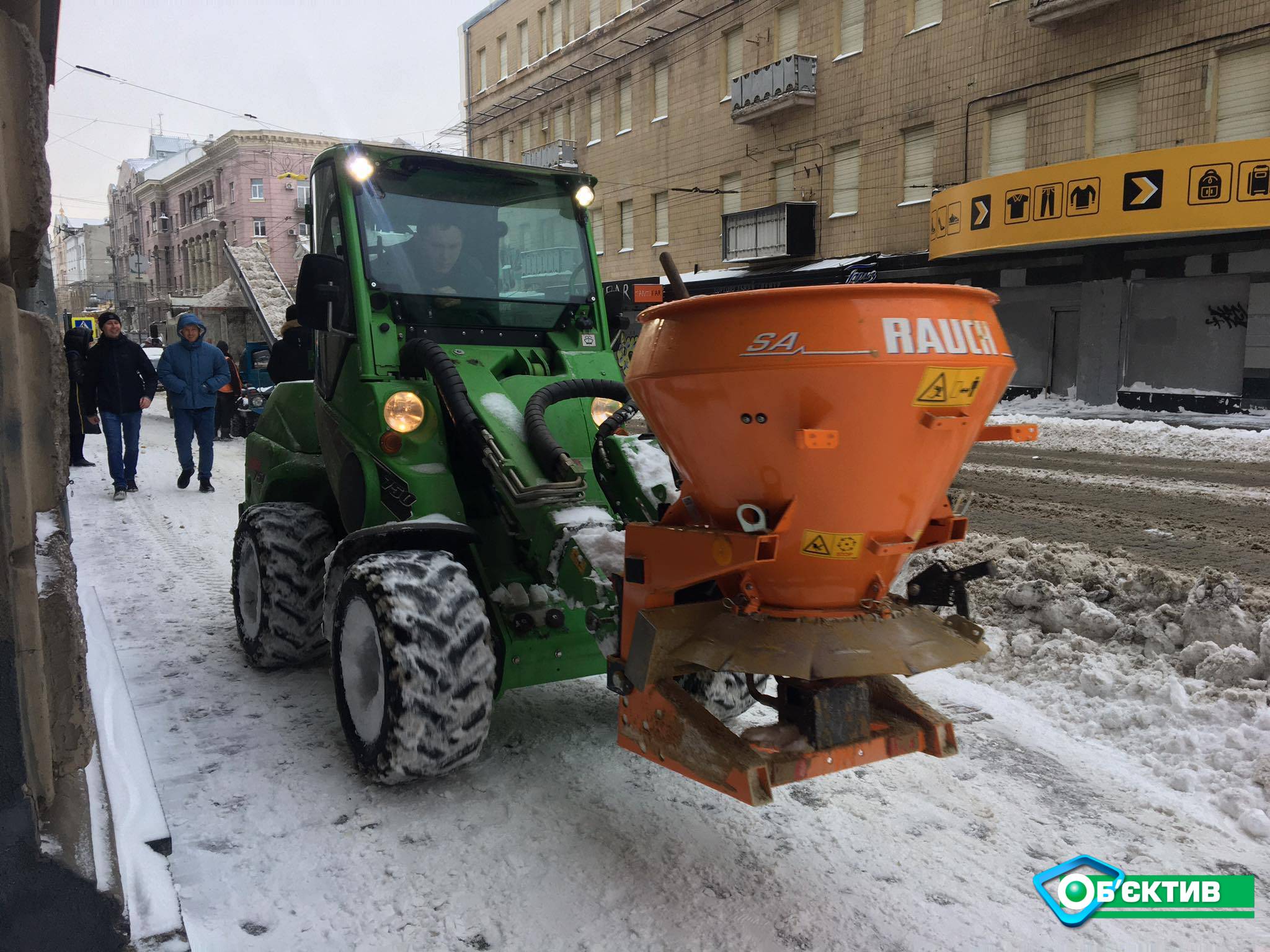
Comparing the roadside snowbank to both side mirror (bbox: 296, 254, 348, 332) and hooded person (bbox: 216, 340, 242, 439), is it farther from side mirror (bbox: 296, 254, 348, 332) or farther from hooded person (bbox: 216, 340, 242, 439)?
hooded person (bbox: 216, 340, 242, 439)

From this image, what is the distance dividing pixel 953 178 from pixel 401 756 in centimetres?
2034

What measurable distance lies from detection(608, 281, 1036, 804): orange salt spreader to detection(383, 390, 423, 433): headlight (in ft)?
3.95

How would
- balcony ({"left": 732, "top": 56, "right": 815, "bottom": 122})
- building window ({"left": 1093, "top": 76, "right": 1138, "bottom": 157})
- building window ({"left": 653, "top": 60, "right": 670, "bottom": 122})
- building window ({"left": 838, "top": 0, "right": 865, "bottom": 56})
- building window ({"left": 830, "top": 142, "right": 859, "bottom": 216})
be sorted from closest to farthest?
building window ({"left": 1093, "top": 76, "right": 1138, "bottom": 157})
building window ({"left": 838, "top": 0, "right": 865, "bottom": 56})
building window ({"left": 830, "top": 142, "right": 859, "bottom": 216})
balcony ({"left": 732, "top": 56, "right": 815, "bottom": 122})
building window ({"left": 653, "top": 60, "right": 670, "bottom": 122})

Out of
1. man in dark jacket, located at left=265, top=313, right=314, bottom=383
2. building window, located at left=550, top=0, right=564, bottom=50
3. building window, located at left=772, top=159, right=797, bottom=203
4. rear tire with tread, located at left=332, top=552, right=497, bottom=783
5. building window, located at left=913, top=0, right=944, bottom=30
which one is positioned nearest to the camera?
rear tire with tread, located at left=332, top=552, right=497, bottom=783

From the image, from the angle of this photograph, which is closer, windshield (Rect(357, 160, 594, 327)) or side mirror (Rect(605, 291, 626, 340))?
windshield (Rect(357, 160, 594, 327))

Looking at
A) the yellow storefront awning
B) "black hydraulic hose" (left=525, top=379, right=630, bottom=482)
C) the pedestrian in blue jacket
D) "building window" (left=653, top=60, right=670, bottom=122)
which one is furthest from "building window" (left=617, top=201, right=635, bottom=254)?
"black hydraulic hose" (left=525, top=379, right=630, bottom=482)

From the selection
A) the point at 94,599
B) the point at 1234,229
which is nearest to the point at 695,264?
the point at 1234,229

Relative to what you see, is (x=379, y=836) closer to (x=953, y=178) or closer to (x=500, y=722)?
(x=500, y=722)

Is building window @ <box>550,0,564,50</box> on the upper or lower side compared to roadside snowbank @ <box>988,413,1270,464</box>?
upper

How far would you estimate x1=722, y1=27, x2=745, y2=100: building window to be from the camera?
25672 mm

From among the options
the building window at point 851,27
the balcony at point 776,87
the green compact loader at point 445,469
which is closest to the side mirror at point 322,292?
the green compact loader at point 445,469

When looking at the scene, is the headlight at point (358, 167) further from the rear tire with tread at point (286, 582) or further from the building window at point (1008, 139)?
the building window at point (1008, 139)

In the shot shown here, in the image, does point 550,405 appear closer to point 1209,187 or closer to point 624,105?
point 1209,187

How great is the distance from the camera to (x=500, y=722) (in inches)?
152
